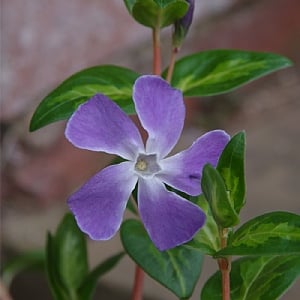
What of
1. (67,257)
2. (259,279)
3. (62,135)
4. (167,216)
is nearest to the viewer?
(167,216)

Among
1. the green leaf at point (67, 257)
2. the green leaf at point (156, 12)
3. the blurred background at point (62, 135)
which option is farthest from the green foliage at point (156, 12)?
the blurred background at point (62, 135)

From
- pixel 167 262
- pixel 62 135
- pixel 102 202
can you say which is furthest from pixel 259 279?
pixel 62 135

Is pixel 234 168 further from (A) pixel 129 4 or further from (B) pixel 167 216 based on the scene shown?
(A) pixel 129 4

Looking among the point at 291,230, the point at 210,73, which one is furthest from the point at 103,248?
the point at 291,230

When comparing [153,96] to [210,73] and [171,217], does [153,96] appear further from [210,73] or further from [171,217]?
[210,73]

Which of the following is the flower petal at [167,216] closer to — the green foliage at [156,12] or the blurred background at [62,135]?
the green foliage at [156,12]
